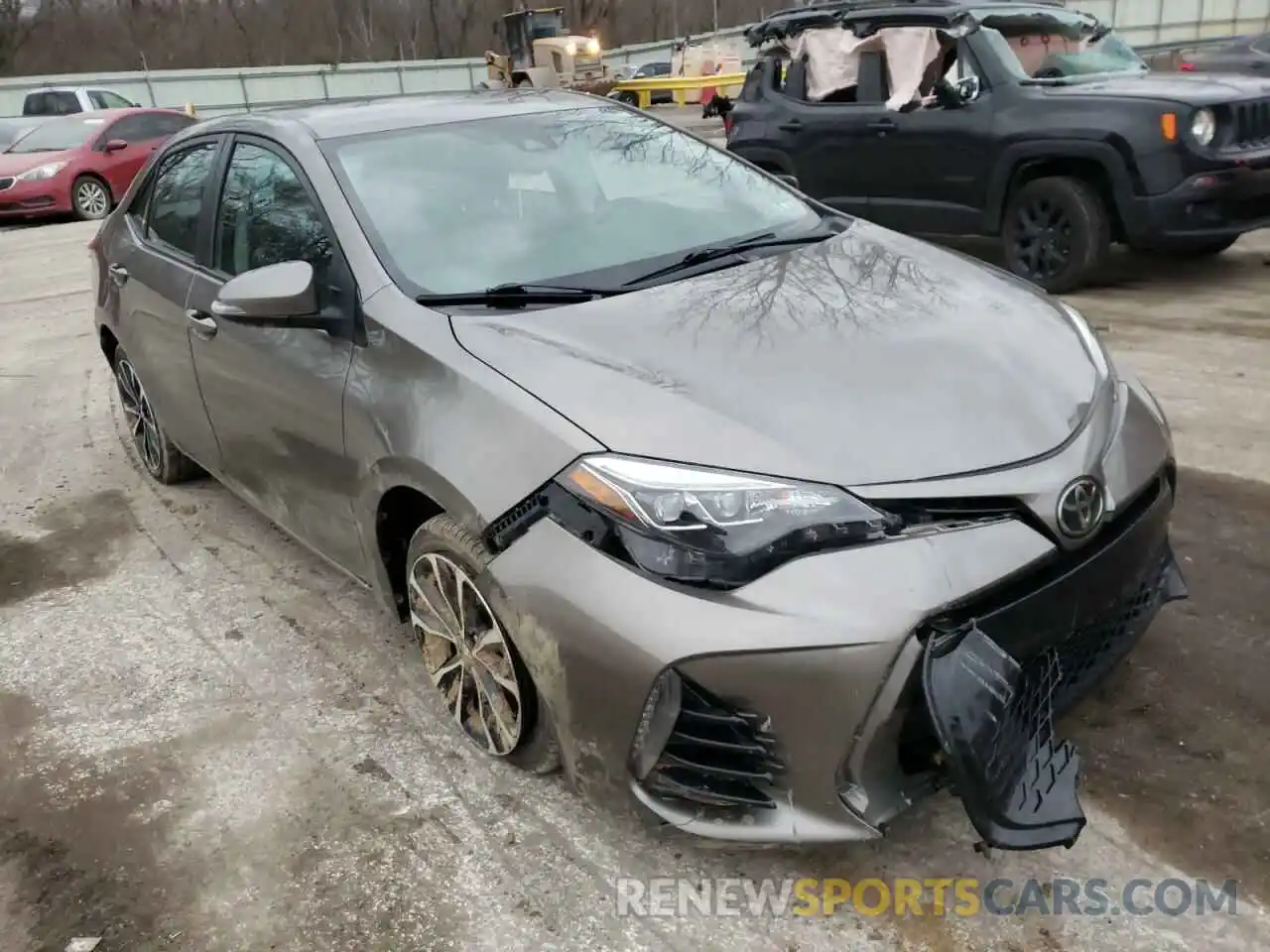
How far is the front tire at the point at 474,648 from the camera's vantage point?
98.0 inches

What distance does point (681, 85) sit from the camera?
1329 inches

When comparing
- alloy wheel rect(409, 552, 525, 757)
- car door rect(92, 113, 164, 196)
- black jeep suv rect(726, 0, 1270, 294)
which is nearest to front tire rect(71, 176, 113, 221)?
car door rect(92, 113, 164, 196)

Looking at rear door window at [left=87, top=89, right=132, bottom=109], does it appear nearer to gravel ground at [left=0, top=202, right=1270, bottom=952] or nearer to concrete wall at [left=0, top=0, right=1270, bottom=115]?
concrete wall at [left=0, top=0, right=1270, bottom=115]

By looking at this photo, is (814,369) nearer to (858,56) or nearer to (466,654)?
(466,654)

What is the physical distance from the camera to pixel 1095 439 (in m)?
2.38

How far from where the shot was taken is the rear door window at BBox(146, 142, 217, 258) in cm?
394

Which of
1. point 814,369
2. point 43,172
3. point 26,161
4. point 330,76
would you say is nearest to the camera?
point 814,369

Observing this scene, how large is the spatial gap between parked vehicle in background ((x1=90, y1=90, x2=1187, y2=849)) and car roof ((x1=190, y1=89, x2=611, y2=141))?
0.08 feet

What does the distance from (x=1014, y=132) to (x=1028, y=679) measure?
561 centimetres

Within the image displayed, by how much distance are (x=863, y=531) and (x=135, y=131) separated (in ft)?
53.4

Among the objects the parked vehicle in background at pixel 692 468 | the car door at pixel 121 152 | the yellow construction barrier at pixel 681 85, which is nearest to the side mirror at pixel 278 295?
the parked vehicle in background at pixel 692 468

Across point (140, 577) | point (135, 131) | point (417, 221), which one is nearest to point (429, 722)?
point (417, 221)

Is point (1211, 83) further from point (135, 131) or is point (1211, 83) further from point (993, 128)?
point (135, 131)

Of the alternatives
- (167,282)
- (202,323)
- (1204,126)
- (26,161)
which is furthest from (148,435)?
(26,161)
